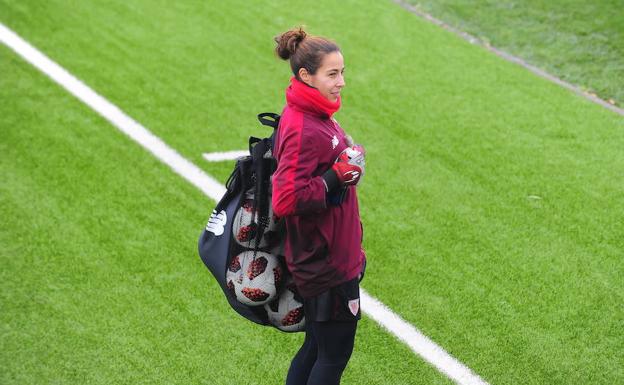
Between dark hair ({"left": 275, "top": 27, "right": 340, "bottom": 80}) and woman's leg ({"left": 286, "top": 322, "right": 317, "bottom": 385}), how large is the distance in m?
1.33

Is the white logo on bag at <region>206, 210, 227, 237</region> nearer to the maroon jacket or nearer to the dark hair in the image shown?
the maroon jacket

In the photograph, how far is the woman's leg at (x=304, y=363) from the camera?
400 cm

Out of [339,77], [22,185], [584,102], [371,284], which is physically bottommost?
[22,185]

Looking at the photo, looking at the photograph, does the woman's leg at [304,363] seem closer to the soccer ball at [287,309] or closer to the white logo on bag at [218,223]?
the soccer ball at [287,309]

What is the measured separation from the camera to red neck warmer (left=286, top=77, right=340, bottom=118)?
3.53 meters

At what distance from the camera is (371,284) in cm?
574

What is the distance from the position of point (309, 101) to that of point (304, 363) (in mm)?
1385

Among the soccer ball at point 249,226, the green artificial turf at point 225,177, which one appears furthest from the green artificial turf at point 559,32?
the soccer ball at point 249,226

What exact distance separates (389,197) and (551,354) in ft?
7.38

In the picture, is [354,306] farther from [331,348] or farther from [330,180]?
[330,180]

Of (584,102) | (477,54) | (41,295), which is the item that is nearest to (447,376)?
(41,295)

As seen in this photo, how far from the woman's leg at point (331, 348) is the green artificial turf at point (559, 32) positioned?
6.30 meters

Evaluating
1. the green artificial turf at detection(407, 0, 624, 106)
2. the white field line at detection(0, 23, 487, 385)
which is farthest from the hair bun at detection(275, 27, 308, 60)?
the green artificial turf at detection(407, 0, 624, 106)

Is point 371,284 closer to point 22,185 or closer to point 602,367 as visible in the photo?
point 602,367
